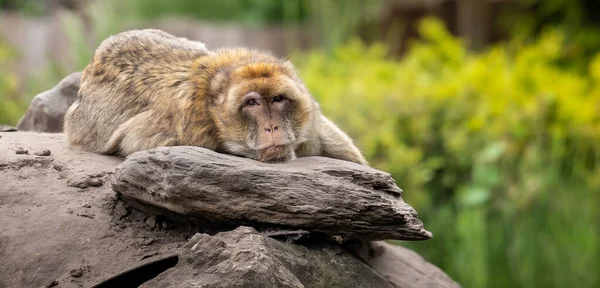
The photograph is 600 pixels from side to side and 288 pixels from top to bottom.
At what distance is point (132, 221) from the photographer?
4402 mm

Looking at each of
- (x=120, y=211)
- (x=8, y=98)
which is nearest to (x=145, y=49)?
(x=120, y=211)

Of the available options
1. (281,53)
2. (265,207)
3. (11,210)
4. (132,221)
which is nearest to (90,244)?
(132,221)

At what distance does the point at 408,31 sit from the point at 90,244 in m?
13.0

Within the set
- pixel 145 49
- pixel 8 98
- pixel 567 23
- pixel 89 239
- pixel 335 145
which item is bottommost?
pixel 89 239

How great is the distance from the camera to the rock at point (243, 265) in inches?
142

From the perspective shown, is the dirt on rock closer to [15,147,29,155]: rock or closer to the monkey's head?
[15,147,29,155]: rock

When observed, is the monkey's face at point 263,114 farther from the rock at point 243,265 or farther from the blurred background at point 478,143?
the blurred background at point 478,143

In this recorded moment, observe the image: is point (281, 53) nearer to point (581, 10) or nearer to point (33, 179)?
point (581, 10)

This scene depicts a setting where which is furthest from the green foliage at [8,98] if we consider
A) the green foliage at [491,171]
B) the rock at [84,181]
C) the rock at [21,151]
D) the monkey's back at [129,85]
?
the rock at [84,181]

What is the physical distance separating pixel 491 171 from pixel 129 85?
467 cm

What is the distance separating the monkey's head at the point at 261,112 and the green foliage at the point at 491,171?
4.01 m

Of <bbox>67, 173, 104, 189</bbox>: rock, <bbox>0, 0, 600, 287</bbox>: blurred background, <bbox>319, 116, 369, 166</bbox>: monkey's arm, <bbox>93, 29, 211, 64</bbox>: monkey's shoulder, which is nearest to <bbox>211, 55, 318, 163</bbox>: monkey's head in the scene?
<bbox>319, 116, 369, 166</bbox>: monkey's arm

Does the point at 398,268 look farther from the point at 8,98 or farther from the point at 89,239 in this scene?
the point at 8,98

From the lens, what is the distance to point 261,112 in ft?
14.7
